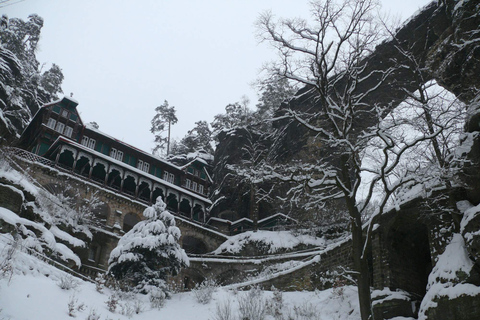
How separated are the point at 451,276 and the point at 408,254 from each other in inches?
143

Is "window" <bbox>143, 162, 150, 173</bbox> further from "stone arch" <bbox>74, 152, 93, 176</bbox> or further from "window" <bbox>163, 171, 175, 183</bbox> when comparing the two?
"stone arch" <bbox>74, 152, 93, 176</bbox>

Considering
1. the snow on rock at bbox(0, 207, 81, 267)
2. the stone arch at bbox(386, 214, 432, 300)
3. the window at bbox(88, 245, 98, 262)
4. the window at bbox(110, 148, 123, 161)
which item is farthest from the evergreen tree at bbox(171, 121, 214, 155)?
the stone arch at bbox(386, 214, 432, 300)

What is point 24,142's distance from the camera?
4250 cm

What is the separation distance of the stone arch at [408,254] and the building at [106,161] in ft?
102

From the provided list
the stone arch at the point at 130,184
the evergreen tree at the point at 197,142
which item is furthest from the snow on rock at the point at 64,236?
the evergreen tree at the point at 197,142

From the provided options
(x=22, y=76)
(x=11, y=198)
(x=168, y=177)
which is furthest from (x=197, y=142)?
(x=11, y=198)

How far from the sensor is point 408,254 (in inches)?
571

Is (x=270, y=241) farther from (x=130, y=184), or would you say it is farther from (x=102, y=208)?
(x=130, y=184)

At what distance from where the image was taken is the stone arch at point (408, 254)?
13734mm

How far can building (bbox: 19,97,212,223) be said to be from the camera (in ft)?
131

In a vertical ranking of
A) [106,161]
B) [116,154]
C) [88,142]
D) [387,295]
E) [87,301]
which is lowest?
[87,301]

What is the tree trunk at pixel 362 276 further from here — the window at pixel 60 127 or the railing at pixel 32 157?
the window at pixel 60 127

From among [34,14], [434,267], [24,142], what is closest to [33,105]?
[24,142]

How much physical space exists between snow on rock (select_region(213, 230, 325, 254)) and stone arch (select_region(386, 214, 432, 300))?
61.3ft
